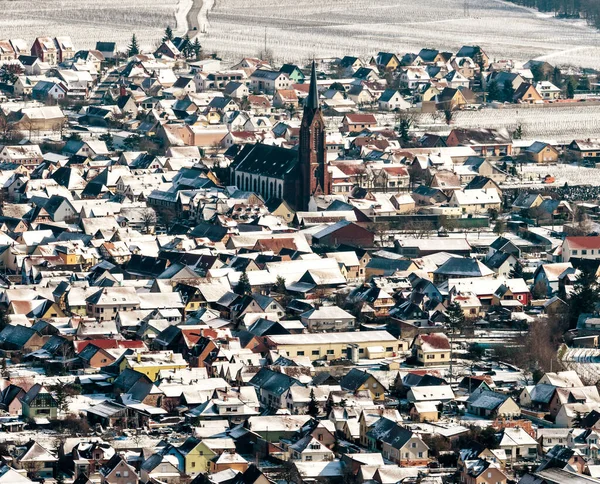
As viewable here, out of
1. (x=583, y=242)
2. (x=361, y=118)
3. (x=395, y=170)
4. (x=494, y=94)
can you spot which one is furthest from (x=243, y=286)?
(x=494, y=94)

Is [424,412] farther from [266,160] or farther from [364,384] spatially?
[266,160]

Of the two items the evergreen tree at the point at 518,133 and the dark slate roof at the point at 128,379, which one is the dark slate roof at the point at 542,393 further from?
the evergreen tree at the point at 518,133

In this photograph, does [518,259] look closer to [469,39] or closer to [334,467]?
[334,467]

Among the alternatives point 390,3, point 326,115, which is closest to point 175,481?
point 326,115

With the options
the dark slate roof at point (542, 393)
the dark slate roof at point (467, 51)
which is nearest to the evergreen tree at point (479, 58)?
the dark slate roof at point (467, 51)

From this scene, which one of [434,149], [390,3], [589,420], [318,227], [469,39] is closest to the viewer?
[589,420]

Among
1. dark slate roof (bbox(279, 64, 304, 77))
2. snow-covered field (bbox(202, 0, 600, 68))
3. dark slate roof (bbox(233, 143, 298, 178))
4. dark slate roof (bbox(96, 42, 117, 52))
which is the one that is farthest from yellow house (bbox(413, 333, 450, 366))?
dark slate roof (bbox(96, 42, 117, 52))
